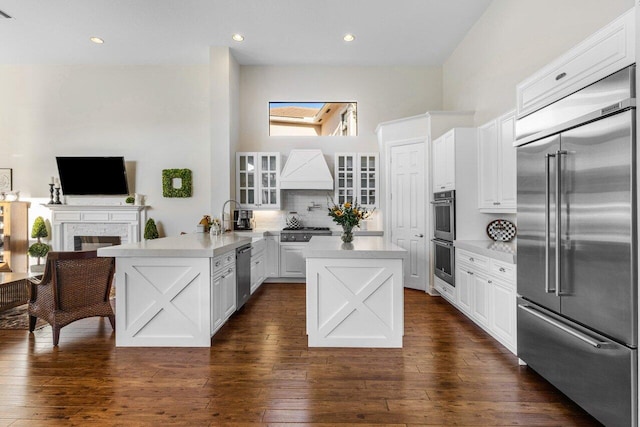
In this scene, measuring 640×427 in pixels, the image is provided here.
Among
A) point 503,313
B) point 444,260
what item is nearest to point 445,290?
point 444,260

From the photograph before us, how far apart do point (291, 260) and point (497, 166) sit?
136 inches

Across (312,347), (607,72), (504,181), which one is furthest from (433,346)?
(607,72)

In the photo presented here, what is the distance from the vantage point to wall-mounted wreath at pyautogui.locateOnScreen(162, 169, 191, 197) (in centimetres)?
630

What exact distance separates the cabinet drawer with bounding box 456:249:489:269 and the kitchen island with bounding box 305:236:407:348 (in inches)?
38.0

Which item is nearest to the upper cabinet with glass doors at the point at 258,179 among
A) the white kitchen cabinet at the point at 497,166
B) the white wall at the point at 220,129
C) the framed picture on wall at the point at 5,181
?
the white wall at the point at 220,129

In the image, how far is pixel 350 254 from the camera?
10.0 ft

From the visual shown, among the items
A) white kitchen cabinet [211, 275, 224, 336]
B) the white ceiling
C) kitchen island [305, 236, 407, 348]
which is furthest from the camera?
the white ceiling

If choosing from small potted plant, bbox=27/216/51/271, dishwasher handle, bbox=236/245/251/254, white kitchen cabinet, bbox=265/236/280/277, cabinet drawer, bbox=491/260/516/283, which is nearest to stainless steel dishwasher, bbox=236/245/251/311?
dishwasher handle, bbox=236/245/251/254

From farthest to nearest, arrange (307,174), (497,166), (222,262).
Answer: (307,174), (497,166), (222,262)

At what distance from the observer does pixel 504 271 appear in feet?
9.94

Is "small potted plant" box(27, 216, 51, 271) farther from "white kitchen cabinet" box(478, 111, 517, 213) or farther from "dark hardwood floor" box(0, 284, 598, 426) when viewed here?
"white kitchen cabinet" box(478, 111, 517, 213)

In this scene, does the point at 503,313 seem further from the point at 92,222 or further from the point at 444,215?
the point at 92,222

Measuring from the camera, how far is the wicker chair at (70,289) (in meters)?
3.18

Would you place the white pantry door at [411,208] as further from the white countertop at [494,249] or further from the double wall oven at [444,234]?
the white countertop at [494,249]
